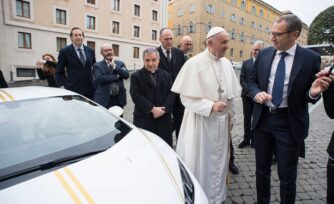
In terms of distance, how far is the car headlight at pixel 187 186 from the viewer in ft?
5.74

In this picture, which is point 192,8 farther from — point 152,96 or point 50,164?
point 50,164

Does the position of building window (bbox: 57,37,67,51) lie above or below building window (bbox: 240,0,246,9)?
below

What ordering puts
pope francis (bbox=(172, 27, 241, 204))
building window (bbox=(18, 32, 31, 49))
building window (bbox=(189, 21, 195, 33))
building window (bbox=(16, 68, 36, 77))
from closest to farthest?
pope francis (bbox=(172, 27, 241, 204)), building window (bbox=(16, 68, 36, 77)), building window (bbox=(18, 32, 31, 49)), building window (bbox=(189, 21, 195, 33))

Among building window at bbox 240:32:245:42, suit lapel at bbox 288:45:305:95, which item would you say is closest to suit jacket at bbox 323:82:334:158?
suit lapel at bbox 288:45:305:95

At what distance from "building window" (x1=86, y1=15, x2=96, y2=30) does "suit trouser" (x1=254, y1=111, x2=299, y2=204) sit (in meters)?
27.2

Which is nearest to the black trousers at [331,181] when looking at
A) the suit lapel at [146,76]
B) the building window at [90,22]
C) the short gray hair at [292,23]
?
the short gray hair at [292,23]

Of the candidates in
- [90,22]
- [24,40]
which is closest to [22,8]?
[24,40]

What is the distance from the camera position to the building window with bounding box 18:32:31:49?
22.2 metres

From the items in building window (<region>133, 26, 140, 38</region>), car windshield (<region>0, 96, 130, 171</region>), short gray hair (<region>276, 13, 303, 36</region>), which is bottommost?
car windshield (<region>0, 96, 130, 171</region>)

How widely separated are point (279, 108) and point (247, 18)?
54.5 m

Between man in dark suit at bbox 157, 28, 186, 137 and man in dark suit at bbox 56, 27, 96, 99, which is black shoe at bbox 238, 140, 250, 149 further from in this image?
man in dark suit at bbox 56, 27, 96, 99

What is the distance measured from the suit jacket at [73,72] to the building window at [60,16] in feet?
75.7

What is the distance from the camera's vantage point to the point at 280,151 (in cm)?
237

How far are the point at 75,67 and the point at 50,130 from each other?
96.6 inches
